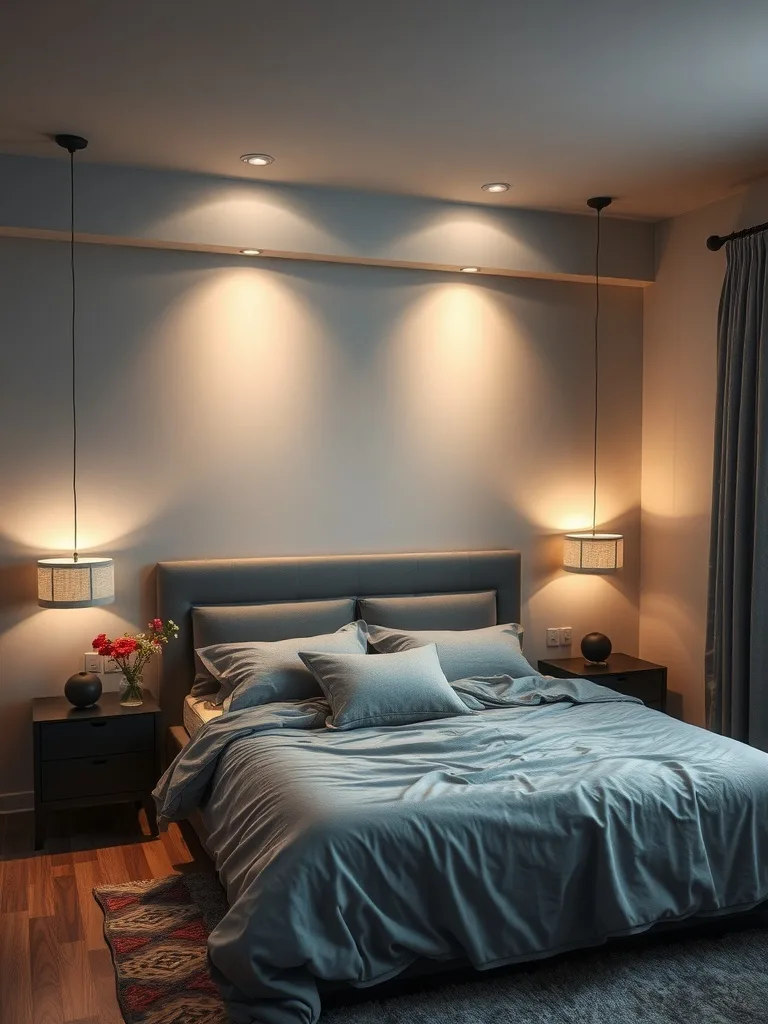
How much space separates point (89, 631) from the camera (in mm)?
4191

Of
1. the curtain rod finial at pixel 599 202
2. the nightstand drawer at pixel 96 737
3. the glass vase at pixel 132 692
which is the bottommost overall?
the nightstand drawer at pixel 96 737

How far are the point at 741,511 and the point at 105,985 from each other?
10.3 ft

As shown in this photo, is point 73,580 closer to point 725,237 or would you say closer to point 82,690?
point 82,690

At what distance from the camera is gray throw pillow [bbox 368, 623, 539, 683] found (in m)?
4.12

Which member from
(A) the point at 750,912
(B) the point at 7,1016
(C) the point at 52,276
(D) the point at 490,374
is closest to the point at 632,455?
(D) the point at 490,374

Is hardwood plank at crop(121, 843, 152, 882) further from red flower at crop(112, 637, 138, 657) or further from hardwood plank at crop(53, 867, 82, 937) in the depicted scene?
red flower at crop(112, 637, 138, 657)

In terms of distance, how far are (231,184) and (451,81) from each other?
1356 millimetres

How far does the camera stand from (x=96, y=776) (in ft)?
12.5

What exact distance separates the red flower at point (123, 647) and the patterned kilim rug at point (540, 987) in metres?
1.13

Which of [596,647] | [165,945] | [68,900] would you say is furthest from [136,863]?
[596,647]

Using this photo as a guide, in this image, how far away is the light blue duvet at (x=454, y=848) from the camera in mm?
2520

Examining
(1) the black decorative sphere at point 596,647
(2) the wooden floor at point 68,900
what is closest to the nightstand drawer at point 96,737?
(2) the wooden floor at point 68,900

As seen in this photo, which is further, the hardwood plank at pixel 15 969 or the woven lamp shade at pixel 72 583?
the woven lamp shade at pixel 72 583

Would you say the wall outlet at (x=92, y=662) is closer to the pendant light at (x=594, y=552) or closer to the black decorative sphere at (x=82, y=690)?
the black decorative sphere at (x=82, y=690)
